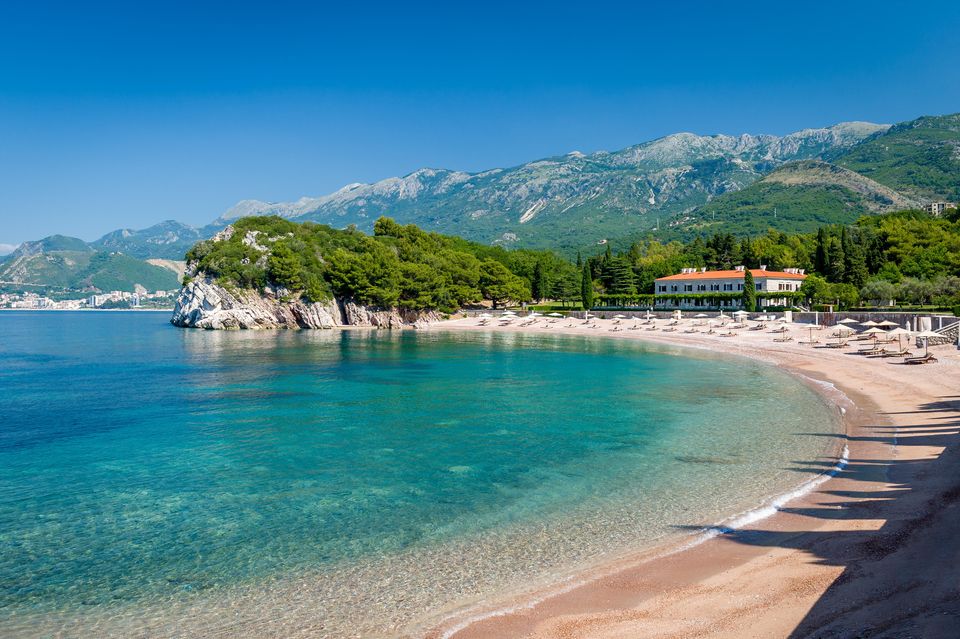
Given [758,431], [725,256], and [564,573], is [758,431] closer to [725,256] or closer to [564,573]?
[564,573]

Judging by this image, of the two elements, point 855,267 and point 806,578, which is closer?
point 806,578

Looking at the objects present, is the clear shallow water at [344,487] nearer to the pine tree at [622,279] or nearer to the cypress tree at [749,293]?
the cypress tree at [749,293]

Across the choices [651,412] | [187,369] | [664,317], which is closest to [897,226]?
[664,317]

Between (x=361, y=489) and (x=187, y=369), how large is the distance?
30.4 metres

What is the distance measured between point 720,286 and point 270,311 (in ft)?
229

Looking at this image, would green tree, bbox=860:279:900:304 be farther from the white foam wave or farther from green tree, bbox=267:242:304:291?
green tree, bbox=267:242:304:291

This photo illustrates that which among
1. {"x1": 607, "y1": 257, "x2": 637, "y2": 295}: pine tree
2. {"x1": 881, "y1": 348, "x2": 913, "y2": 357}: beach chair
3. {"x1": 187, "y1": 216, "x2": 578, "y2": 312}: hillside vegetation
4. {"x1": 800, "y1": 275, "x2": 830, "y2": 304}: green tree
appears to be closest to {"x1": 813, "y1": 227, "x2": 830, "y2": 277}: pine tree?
{"x1": 800, "y1": 275, "x2": 830, "y2": 304}: green tree

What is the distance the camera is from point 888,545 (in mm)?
9242

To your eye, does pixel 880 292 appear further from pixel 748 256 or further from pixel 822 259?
pixel 748 256

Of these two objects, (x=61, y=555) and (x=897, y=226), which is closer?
(x=61, y=555)

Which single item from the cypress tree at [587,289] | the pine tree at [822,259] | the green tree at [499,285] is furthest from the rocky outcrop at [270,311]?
the pine tree at [822,259]

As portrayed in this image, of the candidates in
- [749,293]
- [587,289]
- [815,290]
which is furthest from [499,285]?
[815,290]

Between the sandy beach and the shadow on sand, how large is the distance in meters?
0.02

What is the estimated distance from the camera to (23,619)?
8.38 metres
